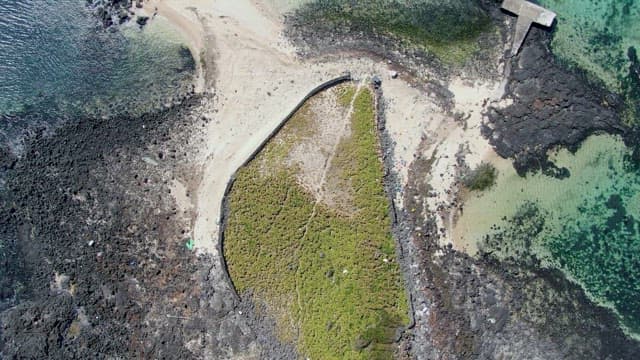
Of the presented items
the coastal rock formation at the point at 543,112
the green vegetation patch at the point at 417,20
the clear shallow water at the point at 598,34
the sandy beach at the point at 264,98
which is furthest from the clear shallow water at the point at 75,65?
the clear shallow water at the point at 598,34

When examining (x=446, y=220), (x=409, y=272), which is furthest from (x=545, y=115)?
(x=409, y=272)

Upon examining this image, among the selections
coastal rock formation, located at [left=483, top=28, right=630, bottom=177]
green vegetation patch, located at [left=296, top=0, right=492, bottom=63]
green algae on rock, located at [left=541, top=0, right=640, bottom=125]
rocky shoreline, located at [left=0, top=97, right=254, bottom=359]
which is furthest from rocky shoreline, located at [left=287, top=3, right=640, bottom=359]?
rocky shoreline, located at [left=0, top=97, right=254, bottom=359]

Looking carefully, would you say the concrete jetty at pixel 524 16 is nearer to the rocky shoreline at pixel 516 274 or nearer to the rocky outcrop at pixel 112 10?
the rocky shoreline at pixel 516 274

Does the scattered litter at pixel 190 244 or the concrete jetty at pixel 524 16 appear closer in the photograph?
the concrete jetty at pixel 524 16

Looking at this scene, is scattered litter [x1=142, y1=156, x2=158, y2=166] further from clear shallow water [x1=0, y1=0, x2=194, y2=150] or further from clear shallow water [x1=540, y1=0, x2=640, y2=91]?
clear shallow water [x1=540, y1=0, x2=640, y2=91]

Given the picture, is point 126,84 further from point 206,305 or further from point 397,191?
point 397,191
